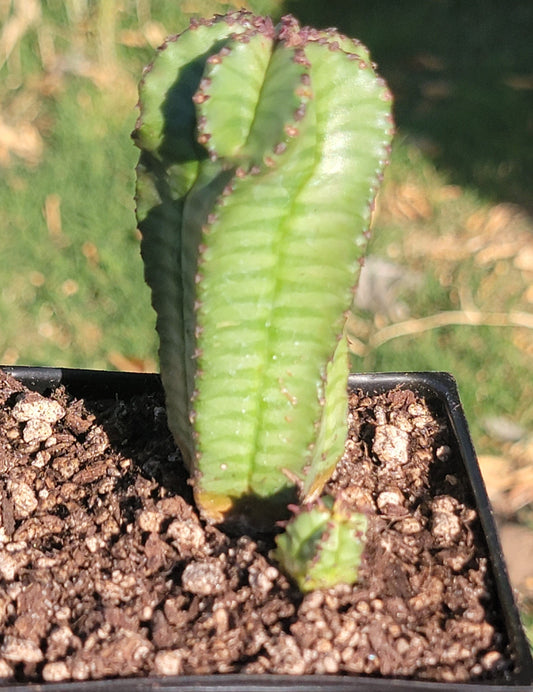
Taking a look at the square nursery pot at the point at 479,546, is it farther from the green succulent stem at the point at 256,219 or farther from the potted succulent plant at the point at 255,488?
the green succulent stem at the point at 256,219

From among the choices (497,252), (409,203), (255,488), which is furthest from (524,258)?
(255,488)

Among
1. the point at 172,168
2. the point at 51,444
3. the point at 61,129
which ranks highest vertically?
the point at 172,168

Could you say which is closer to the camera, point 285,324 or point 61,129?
point 285,324

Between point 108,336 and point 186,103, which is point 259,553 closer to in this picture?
point 186,103

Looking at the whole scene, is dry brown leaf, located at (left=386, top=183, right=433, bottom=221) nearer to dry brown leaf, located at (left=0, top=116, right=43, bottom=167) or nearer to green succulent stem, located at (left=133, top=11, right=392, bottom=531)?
dry brown leaf, located at (left=0, top=116, right=43, bottom=167)

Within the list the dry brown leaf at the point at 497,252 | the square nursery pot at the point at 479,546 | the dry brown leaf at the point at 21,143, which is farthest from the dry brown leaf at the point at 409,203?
the square nursery pot at the point at 479,546

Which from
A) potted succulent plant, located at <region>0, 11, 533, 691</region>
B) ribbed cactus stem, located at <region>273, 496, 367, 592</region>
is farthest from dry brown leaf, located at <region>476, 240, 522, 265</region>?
ribbed cactus stem, located at <region>273, 496, 367, 592</region>

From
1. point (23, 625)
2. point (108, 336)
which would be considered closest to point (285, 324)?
point (23, 625)
